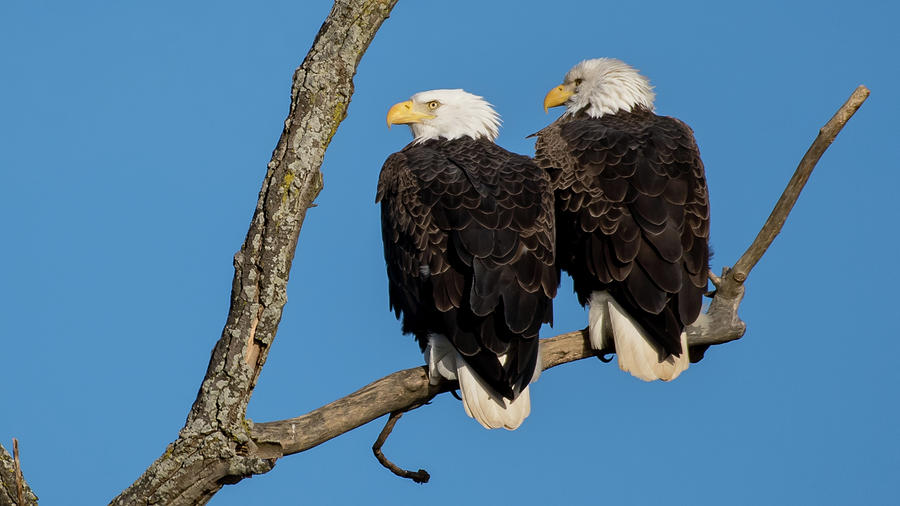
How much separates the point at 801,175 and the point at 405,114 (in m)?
2.81

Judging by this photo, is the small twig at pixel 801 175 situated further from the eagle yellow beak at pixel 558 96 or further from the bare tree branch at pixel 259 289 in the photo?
the eagle yellow beak at pixel 558 96

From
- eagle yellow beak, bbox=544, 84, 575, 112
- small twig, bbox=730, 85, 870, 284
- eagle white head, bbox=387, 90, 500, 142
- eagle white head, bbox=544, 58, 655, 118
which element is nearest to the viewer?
small twig, bbox=730, 85, 870, 284

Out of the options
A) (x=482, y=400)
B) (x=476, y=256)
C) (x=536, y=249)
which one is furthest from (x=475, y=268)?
(x=482, y=400)

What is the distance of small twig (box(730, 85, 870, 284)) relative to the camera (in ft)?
19.2

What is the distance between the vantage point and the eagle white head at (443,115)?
766 cm

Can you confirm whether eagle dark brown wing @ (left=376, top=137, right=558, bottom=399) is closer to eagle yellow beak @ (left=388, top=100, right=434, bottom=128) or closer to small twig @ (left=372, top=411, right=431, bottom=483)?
small twig @ (left=372, top=411, right=431, bottom=483)

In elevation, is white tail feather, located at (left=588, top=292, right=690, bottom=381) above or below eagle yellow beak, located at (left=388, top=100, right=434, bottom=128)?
below

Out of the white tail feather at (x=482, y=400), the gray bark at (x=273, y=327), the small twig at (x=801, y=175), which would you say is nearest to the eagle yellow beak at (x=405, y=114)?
the gray bark at (x=273, y=327)

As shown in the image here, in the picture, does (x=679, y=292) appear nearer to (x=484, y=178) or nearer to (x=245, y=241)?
(x=484, y=178)

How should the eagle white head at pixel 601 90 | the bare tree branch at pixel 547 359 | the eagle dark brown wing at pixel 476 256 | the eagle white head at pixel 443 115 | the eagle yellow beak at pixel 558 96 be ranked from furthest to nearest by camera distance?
the eagle yellow beak at pixel 558 96
the eagle white head at pixel 601 90
the eagle white head at pixel 443 115
the eagle dark brown wing at pixel 476 256
the bare tree branch at pixel 547 359

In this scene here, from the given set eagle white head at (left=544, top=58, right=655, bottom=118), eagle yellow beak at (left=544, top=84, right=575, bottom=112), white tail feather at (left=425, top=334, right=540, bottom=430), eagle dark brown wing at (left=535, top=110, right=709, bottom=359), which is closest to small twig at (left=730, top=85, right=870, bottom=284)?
eagle dark brown wing at (left=535, top=110, right=709, bottom=359)

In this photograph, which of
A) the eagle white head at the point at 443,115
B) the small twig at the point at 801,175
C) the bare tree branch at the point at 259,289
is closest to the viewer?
the bare tree branch at the point at 259,289

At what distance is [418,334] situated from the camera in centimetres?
645

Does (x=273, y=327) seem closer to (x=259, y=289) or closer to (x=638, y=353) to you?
(x=259, y=289)
